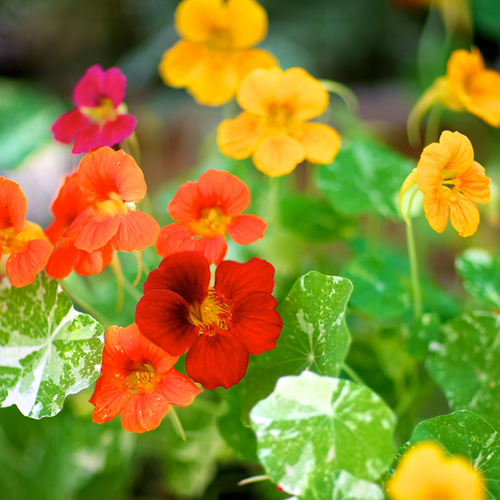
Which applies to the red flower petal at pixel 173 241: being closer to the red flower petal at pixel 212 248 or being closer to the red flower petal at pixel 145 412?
the red flower petal at pixel 212 248

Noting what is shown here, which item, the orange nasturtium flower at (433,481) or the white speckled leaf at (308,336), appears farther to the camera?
the white speckled leaf at (308,336)

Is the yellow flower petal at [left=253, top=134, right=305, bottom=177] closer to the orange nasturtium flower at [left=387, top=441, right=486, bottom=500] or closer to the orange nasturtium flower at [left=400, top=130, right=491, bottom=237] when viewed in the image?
the orange nasturtium flower at [left=400, top=130, right=491, bottom=237]

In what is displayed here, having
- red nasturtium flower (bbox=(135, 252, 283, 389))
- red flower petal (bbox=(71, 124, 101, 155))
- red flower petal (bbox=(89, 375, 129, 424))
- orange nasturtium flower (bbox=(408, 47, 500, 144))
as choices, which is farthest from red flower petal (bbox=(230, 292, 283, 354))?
orange nasturtium flower (bbox=(408, 47, 500, 144))

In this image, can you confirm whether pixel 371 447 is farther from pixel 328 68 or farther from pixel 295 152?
pixel 328 68

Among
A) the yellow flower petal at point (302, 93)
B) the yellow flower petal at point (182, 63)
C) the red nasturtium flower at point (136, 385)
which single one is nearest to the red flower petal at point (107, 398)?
the red nasturtium flower at point (136, 385)

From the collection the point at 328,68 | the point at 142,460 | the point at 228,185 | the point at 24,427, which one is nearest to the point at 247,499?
the point at 142,460

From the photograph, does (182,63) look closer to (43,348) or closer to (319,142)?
(319,142)

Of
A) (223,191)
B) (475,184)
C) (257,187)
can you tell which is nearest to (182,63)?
(257,187)
